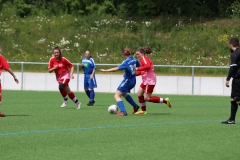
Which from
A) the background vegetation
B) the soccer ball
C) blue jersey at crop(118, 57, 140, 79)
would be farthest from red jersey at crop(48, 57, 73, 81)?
the background vegetation

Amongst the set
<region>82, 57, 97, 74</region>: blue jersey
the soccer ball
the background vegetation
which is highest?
the background vegetation

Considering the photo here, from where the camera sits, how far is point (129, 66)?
53.1 feet

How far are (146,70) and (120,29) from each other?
2674 centimetres

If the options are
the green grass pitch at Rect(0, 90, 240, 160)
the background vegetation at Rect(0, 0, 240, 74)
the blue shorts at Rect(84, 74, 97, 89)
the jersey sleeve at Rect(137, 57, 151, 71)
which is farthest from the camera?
the background vegetation at Rect(0, 0, 240, 74)

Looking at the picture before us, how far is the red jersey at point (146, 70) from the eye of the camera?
16389mm

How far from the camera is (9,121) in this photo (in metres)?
14.4

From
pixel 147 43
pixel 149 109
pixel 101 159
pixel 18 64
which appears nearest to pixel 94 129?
pixel 101 159

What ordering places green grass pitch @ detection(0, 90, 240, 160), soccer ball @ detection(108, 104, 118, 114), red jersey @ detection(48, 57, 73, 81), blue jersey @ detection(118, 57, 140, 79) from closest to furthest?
green grass pitch @ detection(0, 90, 240, 160)
blue jersey @ detection(118, 57, 140, 79)
soccer ball @ detection(108, 104, 118, 114)
red jersey @ detection(48, 57, 73, 81)

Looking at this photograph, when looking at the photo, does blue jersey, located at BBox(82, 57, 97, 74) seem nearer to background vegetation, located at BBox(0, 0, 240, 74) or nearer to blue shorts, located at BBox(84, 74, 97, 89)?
blue shorts, located at BBox(84, 74, 97, 89)

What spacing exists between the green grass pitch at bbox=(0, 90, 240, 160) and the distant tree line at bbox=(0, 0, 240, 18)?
2890 centimetres

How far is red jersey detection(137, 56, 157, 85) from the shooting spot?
16389mm

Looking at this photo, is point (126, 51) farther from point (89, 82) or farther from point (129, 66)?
point (89, 82)

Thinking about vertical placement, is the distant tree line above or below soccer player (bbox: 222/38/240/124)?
above

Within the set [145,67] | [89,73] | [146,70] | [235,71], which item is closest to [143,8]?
[89,73]
